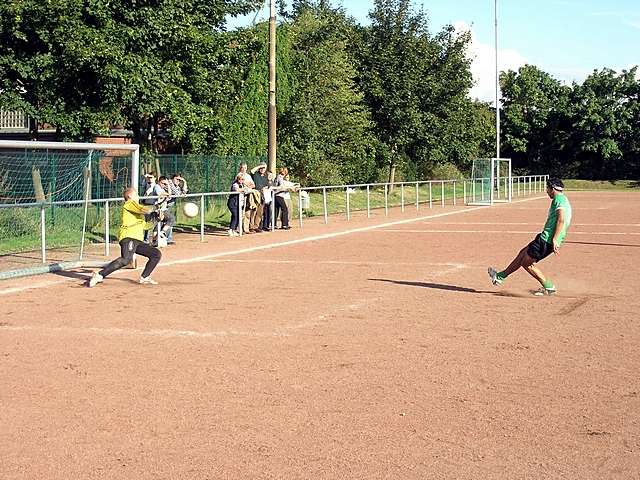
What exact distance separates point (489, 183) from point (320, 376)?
118ft

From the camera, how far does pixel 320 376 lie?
26.2 ft

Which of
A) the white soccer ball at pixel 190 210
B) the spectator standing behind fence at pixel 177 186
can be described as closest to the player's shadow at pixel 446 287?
the white soccer ball at pixel 190 210

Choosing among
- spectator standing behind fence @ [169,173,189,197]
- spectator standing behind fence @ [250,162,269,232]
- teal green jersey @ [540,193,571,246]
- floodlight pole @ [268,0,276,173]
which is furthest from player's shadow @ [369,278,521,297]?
floodlight pole @ [268,0,276,173]

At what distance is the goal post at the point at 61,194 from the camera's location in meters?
18.2

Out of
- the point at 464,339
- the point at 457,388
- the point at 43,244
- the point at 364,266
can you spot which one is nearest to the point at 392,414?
the point at 457,388

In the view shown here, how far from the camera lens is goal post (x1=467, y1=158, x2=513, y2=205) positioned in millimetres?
42188

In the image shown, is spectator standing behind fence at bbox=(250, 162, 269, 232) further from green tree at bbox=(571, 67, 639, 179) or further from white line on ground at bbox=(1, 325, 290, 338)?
green tree at bbox=(571, 67, 639, 179)

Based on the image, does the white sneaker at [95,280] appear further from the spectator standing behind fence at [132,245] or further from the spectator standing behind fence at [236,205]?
the spectator standing behind fence at [236,205]

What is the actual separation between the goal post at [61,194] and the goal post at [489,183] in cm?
2067

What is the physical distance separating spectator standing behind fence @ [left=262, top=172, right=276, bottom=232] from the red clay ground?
9.26m

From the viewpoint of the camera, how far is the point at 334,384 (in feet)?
25.2

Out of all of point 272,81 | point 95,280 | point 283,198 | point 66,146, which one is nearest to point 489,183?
point 283,198

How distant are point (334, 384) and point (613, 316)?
4.63m

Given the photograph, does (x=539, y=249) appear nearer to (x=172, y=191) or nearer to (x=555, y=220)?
(x=555, y=220)
